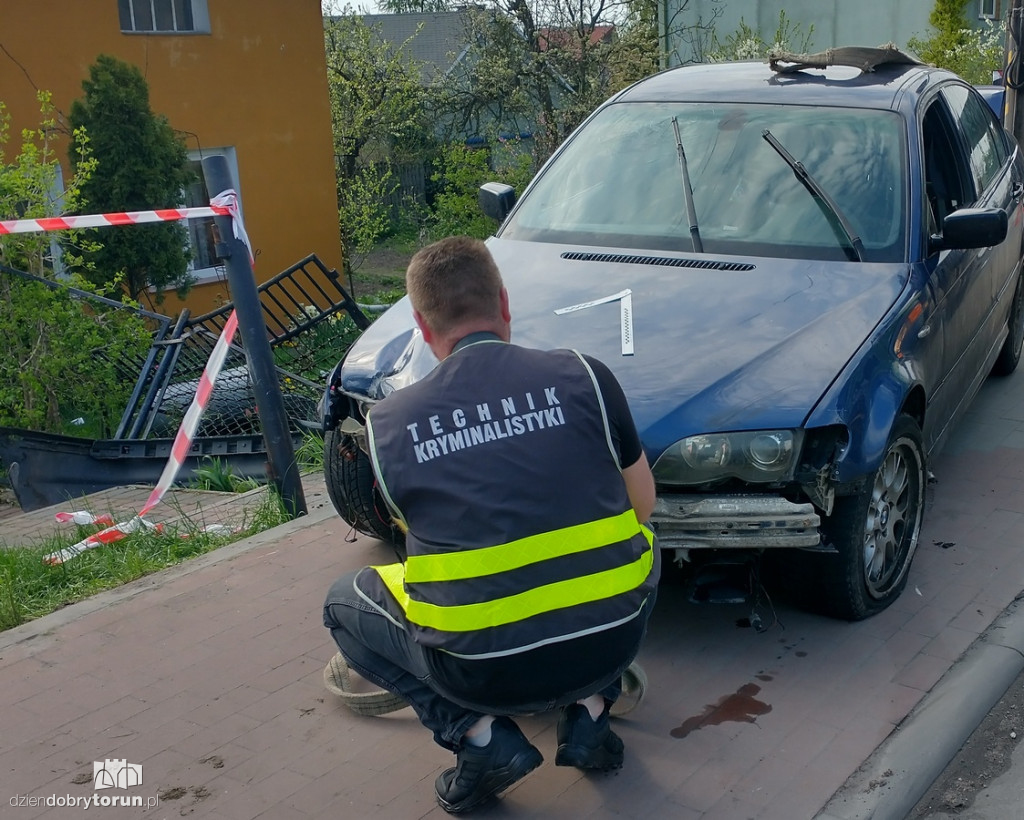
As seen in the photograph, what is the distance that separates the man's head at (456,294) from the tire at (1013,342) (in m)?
5.02

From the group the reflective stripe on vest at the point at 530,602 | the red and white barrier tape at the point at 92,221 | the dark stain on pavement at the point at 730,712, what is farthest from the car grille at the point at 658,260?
the red and white barrier tape at the point at 92,221

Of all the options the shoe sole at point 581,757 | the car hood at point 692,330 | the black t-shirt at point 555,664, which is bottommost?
the shoe sole at point 581,757

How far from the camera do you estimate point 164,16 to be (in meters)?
14.0

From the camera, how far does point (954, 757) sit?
3406 mm

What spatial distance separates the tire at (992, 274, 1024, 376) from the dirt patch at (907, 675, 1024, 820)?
3.72 meters

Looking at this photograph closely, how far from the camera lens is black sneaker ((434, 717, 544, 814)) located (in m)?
2.94

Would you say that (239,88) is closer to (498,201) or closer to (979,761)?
(498,201)

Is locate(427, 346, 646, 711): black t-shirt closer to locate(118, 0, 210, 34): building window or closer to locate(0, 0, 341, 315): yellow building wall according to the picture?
locate(0, 0, 341, 315): yellow building wall

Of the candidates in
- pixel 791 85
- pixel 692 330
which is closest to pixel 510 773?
pixel 692 330

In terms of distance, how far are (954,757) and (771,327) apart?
1.50 meters

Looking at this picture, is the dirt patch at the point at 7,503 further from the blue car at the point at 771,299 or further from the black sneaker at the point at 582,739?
the black sneaker at the point at 582,739

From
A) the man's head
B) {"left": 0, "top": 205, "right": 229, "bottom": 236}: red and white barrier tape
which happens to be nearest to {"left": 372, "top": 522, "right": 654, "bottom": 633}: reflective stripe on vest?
the man's head

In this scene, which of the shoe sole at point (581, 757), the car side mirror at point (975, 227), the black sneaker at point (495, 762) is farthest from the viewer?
the car side mirror at point (975, 227)

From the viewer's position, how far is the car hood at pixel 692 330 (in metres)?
3.63
